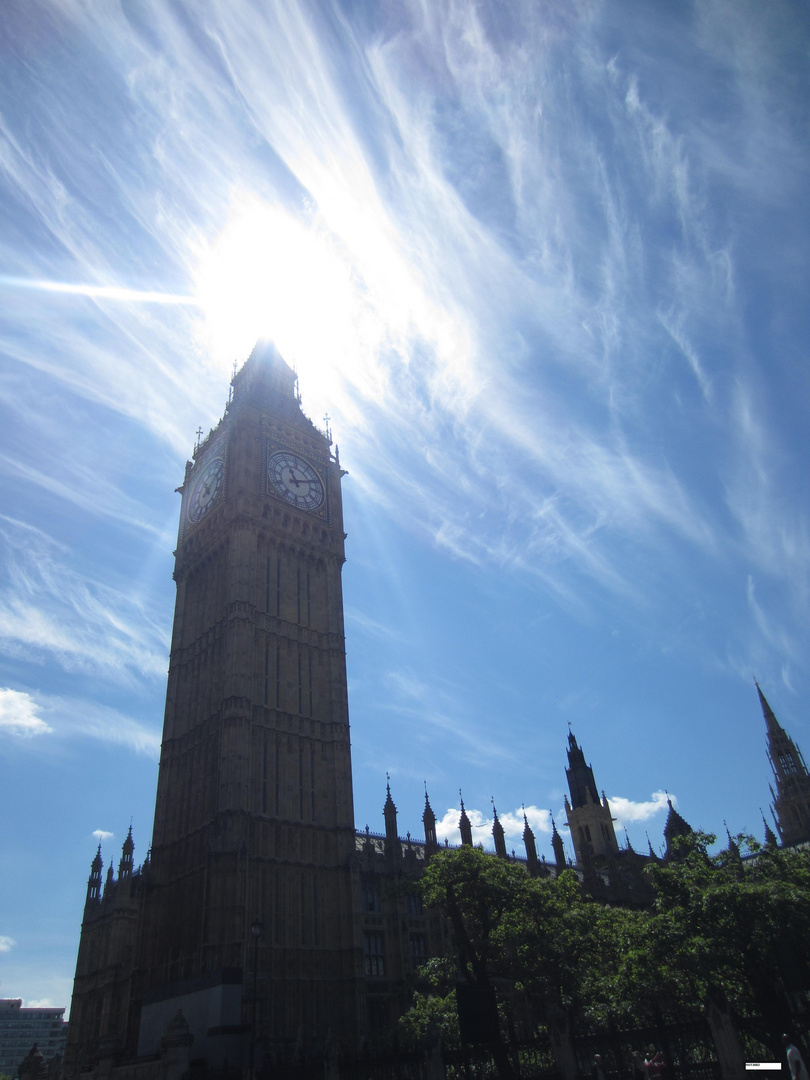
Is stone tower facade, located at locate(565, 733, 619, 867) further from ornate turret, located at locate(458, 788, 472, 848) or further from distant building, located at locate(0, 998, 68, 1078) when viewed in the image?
distant building, located at locate(0, 998, 68, 1078)

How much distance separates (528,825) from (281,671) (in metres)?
32.9

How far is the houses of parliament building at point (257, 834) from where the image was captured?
40969 mm

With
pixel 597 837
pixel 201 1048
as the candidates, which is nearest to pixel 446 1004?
pixel 201 1048

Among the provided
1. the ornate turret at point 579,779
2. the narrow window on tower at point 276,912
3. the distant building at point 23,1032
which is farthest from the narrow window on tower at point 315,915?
the distant building at point 23,1032

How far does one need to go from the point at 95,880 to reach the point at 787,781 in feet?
323

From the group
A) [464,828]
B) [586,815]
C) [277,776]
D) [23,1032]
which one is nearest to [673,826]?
[586,815]

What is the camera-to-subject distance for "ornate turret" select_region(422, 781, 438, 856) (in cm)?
6053

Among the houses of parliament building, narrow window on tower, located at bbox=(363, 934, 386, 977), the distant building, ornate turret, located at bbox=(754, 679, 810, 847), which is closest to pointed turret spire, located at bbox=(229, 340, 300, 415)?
the houses of parliament building

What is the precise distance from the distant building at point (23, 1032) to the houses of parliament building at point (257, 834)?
16096 centimetres

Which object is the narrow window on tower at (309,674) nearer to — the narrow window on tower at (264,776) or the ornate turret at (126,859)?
the narrow window on tower at (264,776)

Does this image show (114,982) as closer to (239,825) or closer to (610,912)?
(239,825)

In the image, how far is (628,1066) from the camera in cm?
2550

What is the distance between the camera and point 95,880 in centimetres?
7225

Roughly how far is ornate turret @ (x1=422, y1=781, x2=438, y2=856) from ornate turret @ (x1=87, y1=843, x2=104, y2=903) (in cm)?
3320
